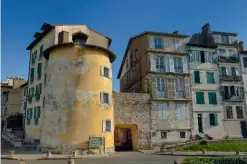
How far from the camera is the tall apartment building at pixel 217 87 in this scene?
98.4ft

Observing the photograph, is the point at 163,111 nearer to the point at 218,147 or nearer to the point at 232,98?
the point at 218,147

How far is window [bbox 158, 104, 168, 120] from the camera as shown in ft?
90.0

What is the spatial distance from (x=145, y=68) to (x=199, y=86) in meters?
8.20

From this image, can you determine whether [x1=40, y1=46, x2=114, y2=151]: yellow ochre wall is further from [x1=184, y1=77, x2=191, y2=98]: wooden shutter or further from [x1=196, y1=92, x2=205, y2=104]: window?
[x1=196, y1=92, x2=205, y2=104]: window

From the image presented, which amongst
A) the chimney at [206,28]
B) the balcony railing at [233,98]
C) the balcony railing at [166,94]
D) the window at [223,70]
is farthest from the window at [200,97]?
the chimney at [206,28]

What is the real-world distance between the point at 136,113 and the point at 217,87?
44.1 feet

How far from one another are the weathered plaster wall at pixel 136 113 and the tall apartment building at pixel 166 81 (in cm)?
81

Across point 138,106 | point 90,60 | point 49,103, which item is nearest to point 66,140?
point 49,103

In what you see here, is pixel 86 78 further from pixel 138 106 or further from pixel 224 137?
pixel 224 137

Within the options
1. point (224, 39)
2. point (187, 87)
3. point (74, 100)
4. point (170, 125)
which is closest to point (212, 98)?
point (187, 87)

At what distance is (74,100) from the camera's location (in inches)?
843

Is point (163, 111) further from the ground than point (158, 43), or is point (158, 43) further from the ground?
point (158, 43)

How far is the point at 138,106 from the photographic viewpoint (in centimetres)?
2672

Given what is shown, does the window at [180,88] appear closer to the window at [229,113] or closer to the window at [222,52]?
the window at [229,113]
